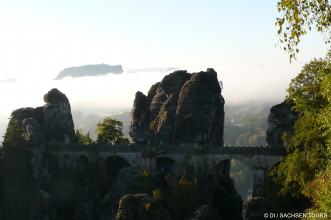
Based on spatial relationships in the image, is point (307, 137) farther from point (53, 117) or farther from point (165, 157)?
point (53, 117)

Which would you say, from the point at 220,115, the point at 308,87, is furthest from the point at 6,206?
the point at 308,87

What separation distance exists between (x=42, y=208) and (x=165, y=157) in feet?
64.9

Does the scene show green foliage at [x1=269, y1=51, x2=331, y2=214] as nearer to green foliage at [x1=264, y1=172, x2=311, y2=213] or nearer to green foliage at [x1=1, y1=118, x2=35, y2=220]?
green foliage at [x1=264, y1=172, x2=311, y2=213]

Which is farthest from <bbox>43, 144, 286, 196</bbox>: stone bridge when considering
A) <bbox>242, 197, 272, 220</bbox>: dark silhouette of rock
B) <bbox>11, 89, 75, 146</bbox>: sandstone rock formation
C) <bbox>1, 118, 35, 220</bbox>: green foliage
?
<bbox>242, 197, 272, 220</bbox>: dark silhouette of rock

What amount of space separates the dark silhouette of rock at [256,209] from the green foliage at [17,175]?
36.2 m

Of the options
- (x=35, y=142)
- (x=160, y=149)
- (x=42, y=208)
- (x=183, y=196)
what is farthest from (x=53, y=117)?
(x=183, y=196)

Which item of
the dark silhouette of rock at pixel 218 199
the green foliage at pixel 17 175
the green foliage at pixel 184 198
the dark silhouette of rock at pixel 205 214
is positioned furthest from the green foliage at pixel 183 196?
the green foliage at pixel 17 175

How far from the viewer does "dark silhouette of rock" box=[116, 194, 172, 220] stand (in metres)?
28.3

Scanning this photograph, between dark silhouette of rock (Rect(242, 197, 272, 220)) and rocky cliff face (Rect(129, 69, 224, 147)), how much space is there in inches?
992

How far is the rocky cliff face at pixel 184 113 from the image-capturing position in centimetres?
5441

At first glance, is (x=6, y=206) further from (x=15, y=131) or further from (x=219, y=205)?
(x=219, y=205)

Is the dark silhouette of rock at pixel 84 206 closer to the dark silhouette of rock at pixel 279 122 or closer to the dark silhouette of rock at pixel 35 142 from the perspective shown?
the dark silhouette of rock at pixel 35 142

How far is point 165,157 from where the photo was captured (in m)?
53.9

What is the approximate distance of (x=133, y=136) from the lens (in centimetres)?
6794
